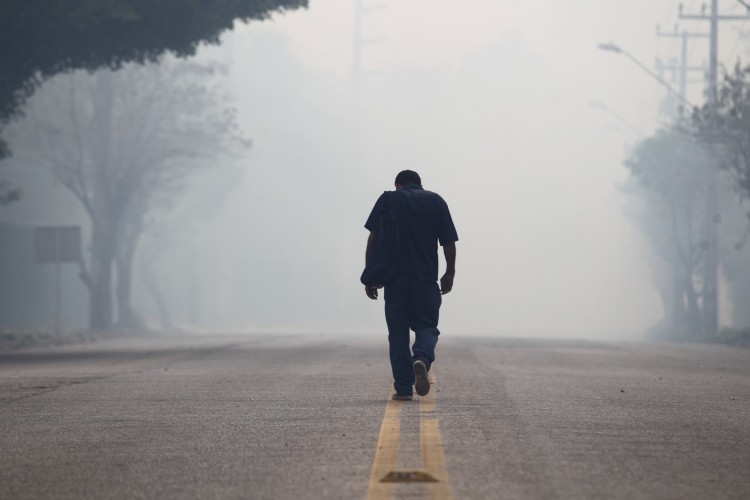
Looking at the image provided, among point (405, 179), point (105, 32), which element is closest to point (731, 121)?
point (105, 32)

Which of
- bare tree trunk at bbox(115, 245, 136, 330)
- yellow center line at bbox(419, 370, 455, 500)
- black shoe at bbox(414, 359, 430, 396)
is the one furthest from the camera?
bare tree trunk at bbox(115, 245, 136, 330)

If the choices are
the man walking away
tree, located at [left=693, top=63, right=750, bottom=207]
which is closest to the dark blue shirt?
the man walking away

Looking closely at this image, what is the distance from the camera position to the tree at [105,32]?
2555 cm

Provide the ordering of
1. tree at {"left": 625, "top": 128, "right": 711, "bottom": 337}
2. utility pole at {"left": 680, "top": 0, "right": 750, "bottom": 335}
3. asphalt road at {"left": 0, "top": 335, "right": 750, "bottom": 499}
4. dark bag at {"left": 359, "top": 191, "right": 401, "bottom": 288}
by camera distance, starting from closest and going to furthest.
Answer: asphalt road at {"left": 0, "top": 335, "right": 750, "bottom": 499}, dark bag at {"left": 359, "top": 191, "right": 401, "bottom": 288}, utility pole at {"left": 680, "top": 0, "right": 750, "bottom": 335}, tree at {"left": 625, "top": 128, "right": 711, "bottom": 337}

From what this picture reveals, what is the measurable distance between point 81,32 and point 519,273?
124 m

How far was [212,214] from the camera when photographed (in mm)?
66062

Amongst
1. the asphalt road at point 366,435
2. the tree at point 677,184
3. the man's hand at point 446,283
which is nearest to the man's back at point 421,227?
the man's hand at point 446,283

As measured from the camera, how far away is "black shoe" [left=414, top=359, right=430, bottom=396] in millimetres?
11305

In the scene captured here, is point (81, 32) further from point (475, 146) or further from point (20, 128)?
point (475, 146)

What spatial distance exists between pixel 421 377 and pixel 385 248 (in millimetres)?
1078

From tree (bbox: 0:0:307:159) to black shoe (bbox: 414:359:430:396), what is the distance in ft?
51.4

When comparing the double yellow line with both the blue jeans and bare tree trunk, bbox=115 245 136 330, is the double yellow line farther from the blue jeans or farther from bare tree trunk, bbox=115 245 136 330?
bare tree trunk, bbox=115 245 136 330

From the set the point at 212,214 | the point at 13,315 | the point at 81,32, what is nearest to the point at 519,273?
the point at 212,214

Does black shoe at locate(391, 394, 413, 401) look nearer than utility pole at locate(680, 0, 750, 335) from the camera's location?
Yes
